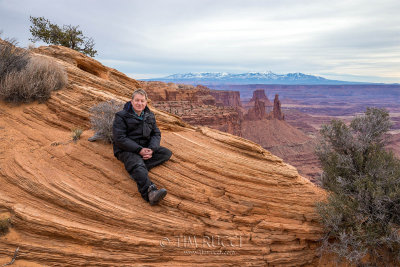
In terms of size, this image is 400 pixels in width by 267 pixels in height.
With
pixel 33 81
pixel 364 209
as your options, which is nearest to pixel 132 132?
pixel 33 81

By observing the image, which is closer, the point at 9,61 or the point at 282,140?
the point at 9,61

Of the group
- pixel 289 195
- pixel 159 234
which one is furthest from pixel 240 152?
pixel 159 234

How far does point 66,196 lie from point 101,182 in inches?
29.5

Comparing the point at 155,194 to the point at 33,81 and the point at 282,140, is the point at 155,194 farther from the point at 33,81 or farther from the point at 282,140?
the point at 282,140

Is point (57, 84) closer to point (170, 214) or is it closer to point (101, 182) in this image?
point (101, 182)

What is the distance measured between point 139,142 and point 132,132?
278mm

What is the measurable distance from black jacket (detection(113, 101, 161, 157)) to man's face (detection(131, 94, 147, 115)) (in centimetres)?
14

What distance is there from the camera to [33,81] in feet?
23.2

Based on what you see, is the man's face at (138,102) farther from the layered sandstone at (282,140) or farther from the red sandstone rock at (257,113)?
the red sandstone rock at (257,113)

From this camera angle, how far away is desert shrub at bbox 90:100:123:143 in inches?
242

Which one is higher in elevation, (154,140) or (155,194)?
(154,140)

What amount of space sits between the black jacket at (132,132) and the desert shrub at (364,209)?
4280 mm

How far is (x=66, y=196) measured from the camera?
4.74m

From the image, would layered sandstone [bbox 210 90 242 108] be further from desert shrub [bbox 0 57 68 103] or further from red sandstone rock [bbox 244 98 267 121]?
desert shrub [bbox 0 57 68 103]
